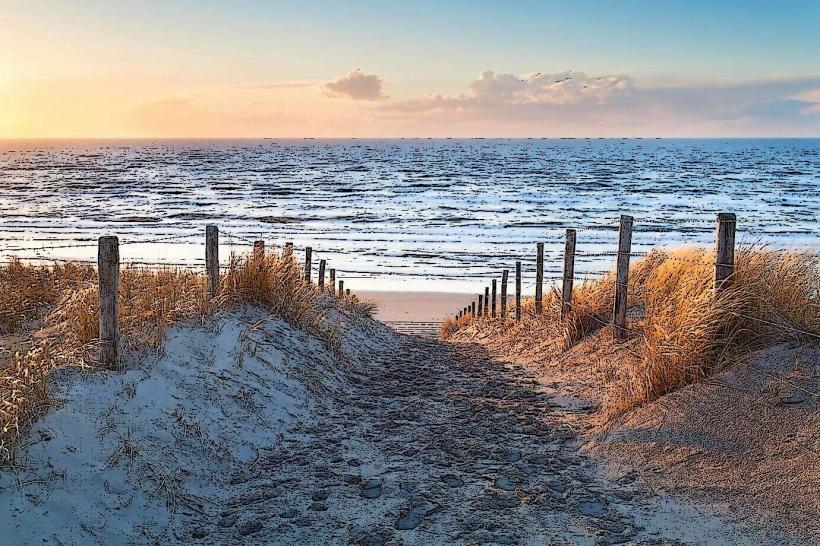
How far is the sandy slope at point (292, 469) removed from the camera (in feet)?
16.2

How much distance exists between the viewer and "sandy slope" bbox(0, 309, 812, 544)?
16.2ft

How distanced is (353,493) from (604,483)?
2.16 m

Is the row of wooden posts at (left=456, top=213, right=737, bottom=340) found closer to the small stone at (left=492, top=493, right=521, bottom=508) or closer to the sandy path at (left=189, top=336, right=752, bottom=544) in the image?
the sandy path at (left=189, top=336, right=752, bottom=544)

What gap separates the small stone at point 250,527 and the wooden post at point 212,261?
14.2ft

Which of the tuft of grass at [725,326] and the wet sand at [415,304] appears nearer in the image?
the tuft of grass at [725,326]

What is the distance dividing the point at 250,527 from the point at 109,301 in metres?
2.52

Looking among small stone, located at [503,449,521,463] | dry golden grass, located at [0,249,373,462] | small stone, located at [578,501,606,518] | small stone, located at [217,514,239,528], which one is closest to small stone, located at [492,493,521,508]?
small stone, located at [578,501,606,518]

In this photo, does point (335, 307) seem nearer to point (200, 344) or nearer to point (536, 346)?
point (536, 346)

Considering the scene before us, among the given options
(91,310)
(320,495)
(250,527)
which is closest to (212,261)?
(91,310)

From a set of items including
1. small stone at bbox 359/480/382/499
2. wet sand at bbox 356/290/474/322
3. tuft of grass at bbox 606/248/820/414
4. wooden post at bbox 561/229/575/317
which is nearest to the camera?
small stone at bbox 359/480/382/499

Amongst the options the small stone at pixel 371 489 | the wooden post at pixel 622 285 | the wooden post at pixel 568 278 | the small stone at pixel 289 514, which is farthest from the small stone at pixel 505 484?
the wooden post at pixel 568 278

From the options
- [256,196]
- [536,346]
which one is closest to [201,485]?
[536,346]

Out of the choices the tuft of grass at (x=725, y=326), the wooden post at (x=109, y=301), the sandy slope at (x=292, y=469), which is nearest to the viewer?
the sandy slope at (x=292, y=469)

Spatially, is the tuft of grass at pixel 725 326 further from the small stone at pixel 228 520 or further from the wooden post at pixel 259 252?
the wooden post at pixel 259 252
